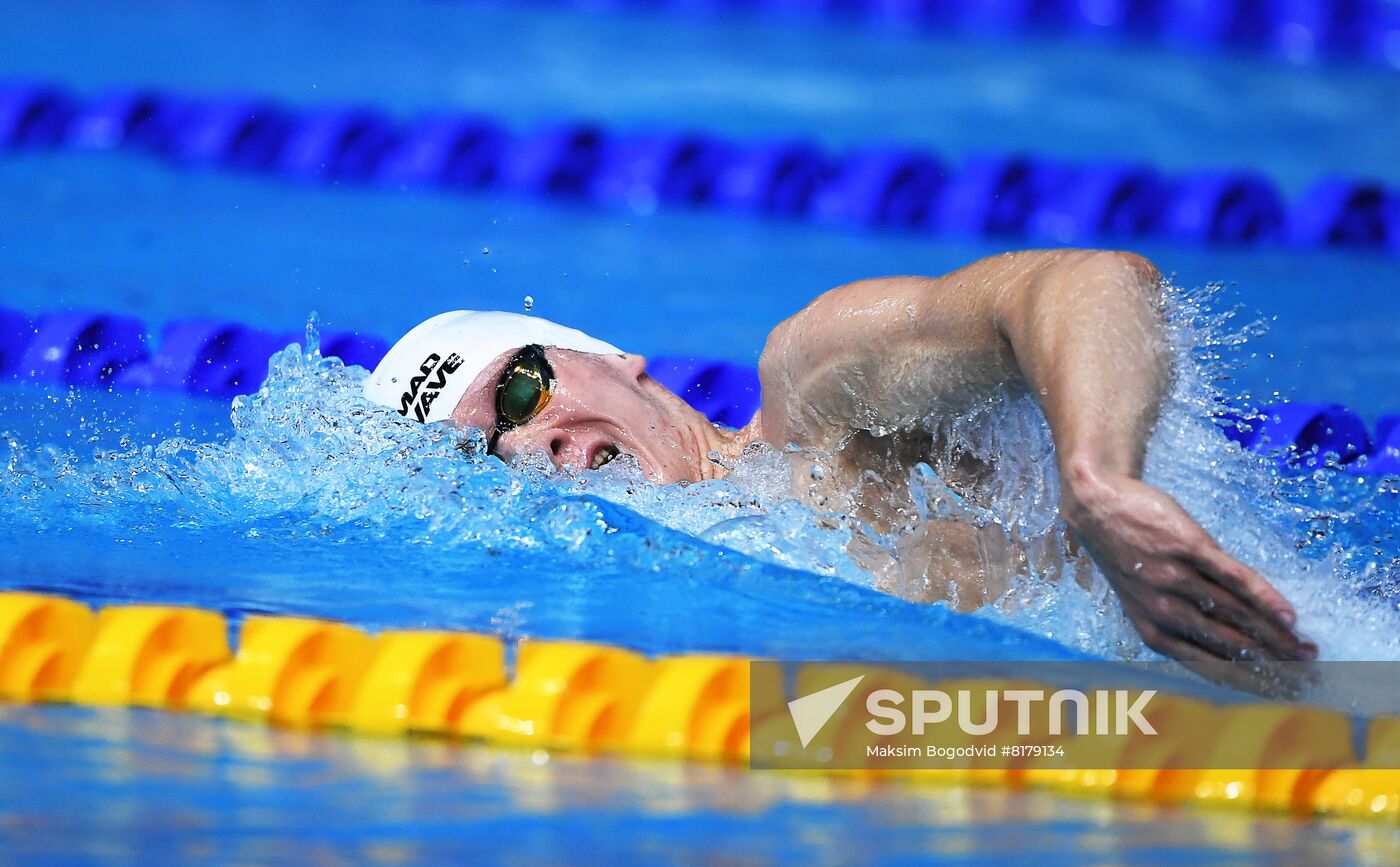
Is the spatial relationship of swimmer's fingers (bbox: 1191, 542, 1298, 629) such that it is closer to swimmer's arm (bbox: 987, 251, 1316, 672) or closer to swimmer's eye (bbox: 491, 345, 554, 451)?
swimmer's arm (bbox: 987, 251, 1316, 672)

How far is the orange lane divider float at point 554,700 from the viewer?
1966mm

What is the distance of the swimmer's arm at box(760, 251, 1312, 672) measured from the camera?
1.66 metres

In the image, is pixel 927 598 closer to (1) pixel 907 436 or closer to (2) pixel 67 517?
(1) pixel 907 436

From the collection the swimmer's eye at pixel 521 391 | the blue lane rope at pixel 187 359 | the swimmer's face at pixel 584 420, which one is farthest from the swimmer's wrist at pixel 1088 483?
the blue lane rope at pixel 187 359

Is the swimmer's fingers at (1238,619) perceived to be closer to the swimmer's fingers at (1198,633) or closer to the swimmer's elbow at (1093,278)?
the swimmer's fingers at (1198,633)

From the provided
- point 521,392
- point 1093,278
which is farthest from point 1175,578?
point 521,392

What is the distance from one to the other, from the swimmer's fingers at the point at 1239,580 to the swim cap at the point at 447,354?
1.33 meters

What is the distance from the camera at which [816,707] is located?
2100 mm

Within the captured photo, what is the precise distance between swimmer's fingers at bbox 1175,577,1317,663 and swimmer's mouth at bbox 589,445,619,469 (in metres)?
1.10

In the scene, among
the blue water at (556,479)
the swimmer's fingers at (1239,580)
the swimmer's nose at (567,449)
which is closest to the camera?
the swimmer's fingers at (1239,580)

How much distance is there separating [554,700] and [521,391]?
2.07 feet

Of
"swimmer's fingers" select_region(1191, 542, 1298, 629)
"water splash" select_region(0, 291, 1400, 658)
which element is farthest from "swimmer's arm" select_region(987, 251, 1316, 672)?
"water splash" select_region(0, 291, 1400, 658)

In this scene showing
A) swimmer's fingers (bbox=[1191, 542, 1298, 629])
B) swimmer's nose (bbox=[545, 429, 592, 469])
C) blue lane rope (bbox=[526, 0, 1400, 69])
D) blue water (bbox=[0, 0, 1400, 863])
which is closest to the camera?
swimmer's fingers (bbox=[1191, 542, 1298, 629])

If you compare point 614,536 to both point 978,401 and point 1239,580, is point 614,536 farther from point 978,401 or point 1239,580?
point 1239,580
